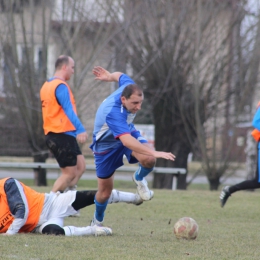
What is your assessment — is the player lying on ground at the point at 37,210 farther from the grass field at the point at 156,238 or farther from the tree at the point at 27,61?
the tree at the point at 27,61

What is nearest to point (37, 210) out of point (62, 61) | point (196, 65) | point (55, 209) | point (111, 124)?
point (55, 209)

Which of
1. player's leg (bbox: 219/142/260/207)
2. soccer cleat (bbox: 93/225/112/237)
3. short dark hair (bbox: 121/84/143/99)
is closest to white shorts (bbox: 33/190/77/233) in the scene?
soccer cleat (bbox: 93/225/112/237)

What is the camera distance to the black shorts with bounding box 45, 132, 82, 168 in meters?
Result: 8.88

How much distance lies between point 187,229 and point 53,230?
4.91 ft

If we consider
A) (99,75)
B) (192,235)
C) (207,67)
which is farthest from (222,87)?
(192,235)

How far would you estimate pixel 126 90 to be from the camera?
6605 millimetres

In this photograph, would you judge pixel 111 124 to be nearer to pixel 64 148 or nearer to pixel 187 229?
pixel 187 229

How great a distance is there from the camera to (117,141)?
7102 mm

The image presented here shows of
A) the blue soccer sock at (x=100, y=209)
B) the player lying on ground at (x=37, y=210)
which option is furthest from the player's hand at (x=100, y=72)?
the blue soccer sock at (x=100, y=209)

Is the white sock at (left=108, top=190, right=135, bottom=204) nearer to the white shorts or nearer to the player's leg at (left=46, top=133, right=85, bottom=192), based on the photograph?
the white shorts

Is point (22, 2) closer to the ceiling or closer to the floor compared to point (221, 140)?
closer to the ceiling

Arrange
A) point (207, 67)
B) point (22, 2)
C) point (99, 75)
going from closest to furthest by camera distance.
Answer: point (99, 75)
point (22, 2)
point (207, 67)

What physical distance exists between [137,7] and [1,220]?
9.97 metres

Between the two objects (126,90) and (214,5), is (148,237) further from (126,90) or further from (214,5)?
(214,5)
